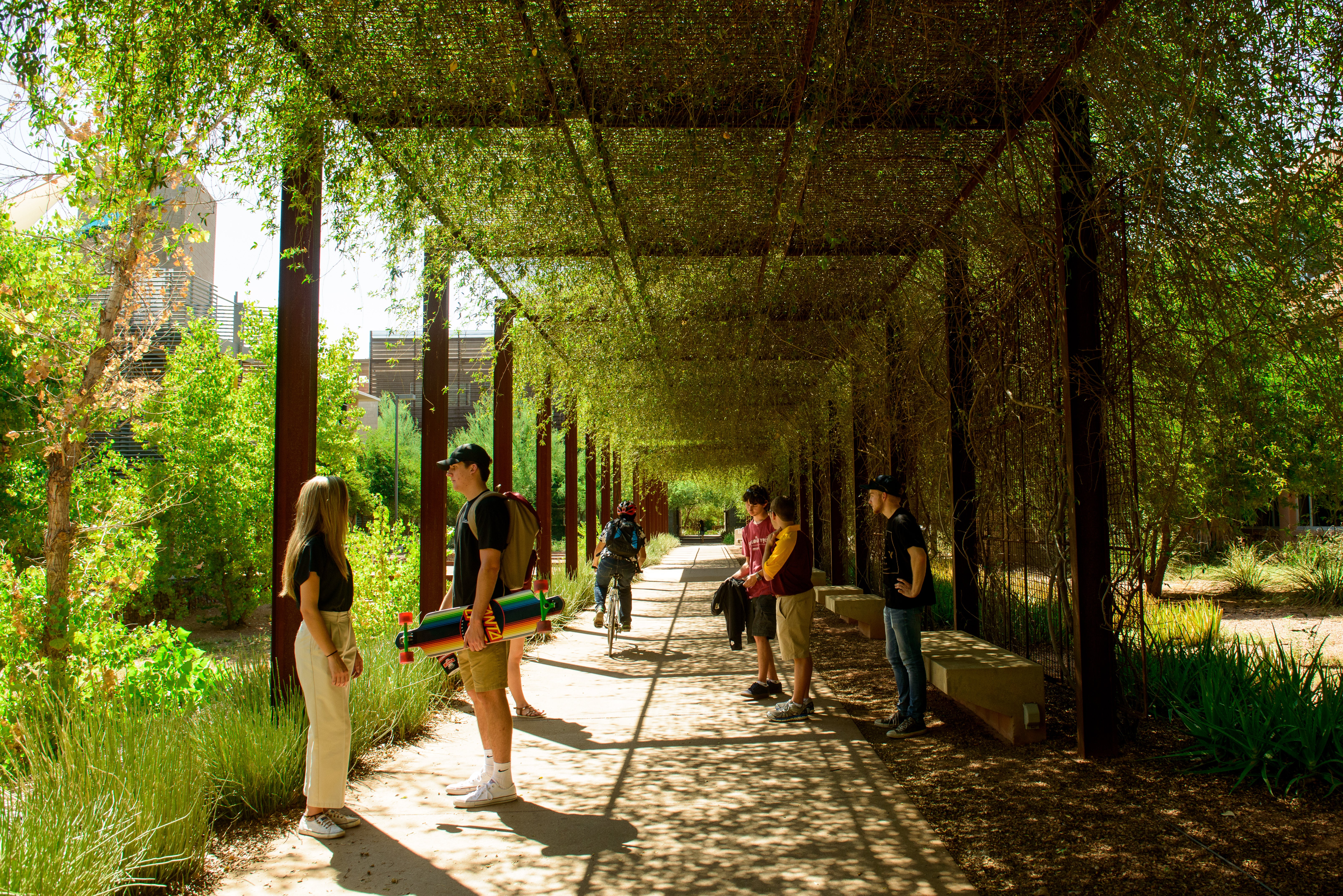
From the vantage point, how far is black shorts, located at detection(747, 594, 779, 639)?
20.7ft

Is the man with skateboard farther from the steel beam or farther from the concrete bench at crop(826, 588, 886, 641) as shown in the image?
the steel beam

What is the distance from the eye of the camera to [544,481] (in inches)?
552

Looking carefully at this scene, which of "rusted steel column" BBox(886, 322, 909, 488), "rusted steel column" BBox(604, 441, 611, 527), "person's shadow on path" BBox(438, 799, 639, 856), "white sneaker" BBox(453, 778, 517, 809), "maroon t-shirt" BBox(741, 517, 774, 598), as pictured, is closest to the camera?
"person's shadow on path" BBox(438, 799, 639, 856)

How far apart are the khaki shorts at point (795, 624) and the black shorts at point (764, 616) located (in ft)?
1.56

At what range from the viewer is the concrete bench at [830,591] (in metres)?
11.1

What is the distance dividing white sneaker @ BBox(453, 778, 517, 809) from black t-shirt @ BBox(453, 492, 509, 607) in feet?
2.73

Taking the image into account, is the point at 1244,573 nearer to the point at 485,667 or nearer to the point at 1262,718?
the point at 1262,718

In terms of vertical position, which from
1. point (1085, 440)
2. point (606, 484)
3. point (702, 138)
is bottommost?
point (1085, 440)

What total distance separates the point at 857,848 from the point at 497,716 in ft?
5.40

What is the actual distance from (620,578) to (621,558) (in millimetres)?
218

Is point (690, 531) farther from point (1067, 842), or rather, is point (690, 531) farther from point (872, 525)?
point (1067, 842)

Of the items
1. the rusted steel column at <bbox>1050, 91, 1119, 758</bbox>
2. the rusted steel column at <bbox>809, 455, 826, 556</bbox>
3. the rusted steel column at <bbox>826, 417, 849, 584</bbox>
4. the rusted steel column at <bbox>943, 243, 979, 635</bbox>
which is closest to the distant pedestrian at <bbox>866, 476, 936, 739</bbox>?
the rusted steel column at <bbox>1050, 91, 1119, 758</bbox>

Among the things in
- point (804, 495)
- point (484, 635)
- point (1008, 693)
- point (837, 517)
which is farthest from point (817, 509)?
point (484, 635)

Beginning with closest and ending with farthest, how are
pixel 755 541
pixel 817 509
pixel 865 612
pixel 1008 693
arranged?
1. pixel 1008 693
2. pixel 755 541
3. pixel 865 612
4. pixel 817 509
